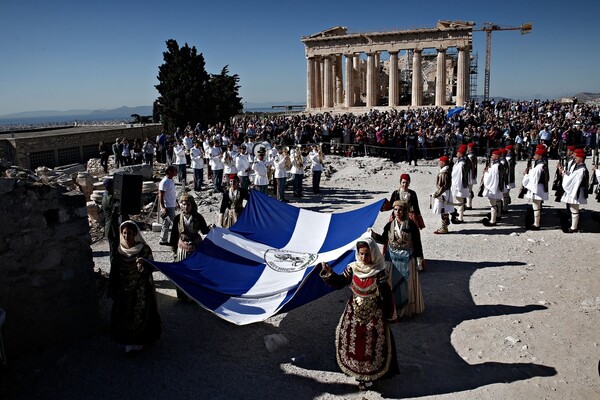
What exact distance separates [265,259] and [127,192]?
366cm

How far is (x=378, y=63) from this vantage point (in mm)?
49812

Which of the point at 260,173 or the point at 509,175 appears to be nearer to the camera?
the point at 509,175

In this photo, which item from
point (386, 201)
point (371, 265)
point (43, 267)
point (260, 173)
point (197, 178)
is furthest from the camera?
point (197, 178)

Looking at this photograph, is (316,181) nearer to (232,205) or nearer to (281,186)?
(281,186)

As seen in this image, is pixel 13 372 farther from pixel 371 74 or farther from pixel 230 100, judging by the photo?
pixel 371 74

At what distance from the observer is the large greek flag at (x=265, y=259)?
6.23 meters

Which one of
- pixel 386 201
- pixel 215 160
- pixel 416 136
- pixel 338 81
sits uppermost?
pixel 338 81

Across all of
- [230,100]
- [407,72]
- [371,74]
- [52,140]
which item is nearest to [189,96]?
[230,100]

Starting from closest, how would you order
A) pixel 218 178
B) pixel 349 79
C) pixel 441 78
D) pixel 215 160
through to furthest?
pixel 215 160, pixel 218 178, pixel 441 78, pixel 349 79

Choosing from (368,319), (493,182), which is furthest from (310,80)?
(368,319)

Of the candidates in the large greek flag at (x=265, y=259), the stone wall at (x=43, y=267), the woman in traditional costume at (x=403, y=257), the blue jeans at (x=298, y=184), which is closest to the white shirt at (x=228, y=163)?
the blue jeans at (x=298, y=184)

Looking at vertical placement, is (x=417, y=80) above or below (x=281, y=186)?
above

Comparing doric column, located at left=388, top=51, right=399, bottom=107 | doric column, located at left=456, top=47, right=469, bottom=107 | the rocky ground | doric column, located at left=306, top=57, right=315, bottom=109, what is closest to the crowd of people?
the rocky ground

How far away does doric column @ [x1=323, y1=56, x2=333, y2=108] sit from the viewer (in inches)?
1983
